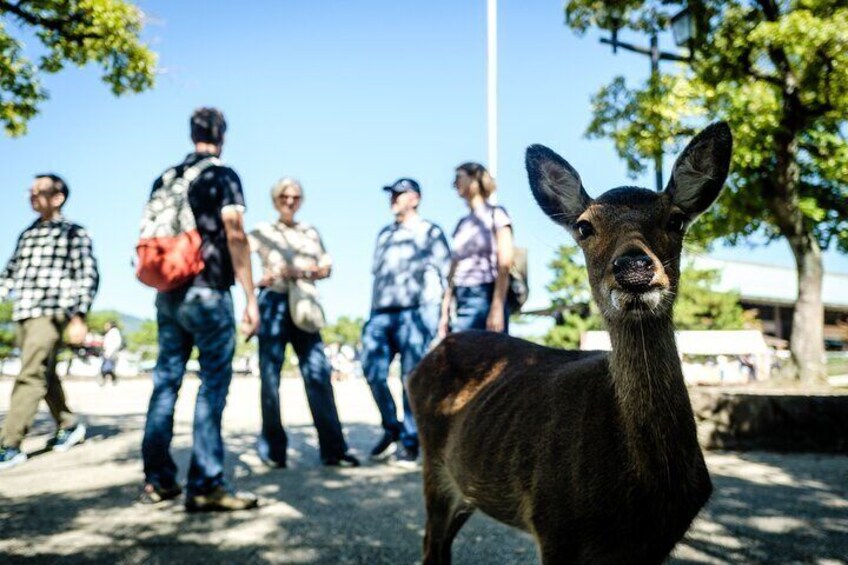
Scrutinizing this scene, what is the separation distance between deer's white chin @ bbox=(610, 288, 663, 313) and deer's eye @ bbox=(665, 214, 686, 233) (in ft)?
1.38

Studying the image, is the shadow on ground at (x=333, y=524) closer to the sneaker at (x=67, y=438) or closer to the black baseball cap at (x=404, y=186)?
the sneaker at (x=67, y=438)

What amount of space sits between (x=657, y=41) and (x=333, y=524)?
11.4 meters

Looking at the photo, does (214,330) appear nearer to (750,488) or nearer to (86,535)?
(86,535)

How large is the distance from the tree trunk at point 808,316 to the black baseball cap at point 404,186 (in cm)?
884

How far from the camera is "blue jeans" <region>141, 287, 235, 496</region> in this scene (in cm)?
405

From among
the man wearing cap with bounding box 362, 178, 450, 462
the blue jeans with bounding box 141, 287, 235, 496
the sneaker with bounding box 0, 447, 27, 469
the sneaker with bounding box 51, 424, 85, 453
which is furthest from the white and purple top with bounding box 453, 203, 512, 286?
the sneaker with bounding box 51, 424, 85, 453

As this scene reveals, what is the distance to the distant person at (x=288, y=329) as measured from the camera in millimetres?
5504

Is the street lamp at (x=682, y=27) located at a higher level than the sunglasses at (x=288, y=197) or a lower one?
higher

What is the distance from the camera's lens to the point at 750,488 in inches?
187

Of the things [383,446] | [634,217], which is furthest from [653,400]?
[383,446]

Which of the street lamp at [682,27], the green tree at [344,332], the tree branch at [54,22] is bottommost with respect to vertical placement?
the green tree at [344,332]

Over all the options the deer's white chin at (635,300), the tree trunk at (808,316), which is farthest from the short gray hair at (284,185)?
the tree trunk at (808,316)

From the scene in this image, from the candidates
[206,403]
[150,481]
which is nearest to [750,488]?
[206,403]

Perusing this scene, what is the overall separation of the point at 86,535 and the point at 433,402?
6.92 feet
